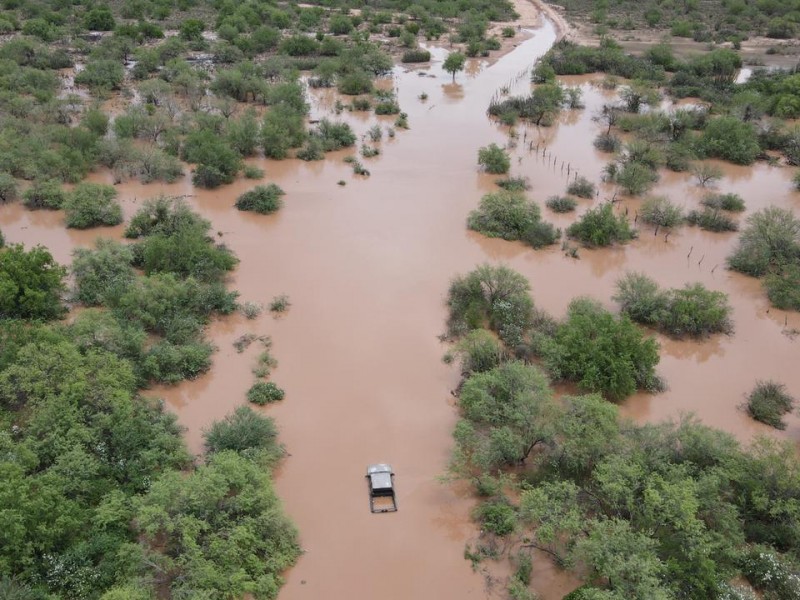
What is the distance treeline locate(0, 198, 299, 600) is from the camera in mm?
10234

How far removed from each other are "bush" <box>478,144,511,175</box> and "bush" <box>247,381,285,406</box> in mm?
15432

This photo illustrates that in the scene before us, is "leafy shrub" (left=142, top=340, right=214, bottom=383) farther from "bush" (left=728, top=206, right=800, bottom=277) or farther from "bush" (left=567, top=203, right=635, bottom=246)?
"bush" (left=728, top=206, right=800, bottom=277)

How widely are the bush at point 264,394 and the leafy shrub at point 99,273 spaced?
5270mm

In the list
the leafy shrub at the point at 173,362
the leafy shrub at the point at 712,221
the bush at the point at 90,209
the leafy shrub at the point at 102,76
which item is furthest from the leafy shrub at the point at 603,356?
the leafy shrub at the point at 102,76

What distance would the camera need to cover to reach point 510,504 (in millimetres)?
12305

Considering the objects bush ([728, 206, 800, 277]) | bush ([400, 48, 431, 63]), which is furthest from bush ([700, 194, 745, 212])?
bush ([400, 48, 431, 63])

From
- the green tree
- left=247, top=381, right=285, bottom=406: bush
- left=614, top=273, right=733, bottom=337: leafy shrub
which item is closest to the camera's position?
left=247, top=381, right=285, bottom=406: bush

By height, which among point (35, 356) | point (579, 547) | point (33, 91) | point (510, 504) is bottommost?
point (510, 504)

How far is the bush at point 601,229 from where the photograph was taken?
2127 centimetres

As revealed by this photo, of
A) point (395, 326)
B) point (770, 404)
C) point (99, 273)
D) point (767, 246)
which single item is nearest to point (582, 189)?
point (767, 246)

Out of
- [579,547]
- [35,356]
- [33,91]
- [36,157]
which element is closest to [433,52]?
[33,91]

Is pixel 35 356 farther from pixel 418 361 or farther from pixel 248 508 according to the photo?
pixel 418 361

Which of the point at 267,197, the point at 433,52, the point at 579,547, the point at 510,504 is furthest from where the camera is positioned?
the point at 433,52

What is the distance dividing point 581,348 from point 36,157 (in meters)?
21.5
